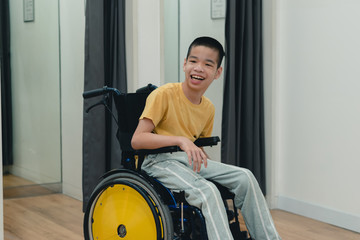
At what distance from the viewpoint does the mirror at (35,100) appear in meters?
3.52

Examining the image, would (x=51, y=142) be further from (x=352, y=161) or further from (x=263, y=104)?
(x=352, y=161)

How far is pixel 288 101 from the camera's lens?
311 cm

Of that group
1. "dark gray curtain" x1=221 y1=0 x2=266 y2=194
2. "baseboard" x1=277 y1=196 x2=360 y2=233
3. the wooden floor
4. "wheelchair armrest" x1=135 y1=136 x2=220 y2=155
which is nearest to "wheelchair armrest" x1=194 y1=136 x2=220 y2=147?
"wheelchair armrest" x1=135 y1=136 x2=220 y2=155

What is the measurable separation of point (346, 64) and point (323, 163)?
1.88 ft

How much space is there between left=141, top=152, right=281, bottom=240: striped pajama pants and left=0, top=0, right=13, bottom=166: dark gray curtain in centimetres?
198

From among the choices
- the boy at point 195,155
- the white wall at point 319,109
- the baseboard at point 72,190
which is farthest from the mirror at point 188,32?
the boy at point 195,155

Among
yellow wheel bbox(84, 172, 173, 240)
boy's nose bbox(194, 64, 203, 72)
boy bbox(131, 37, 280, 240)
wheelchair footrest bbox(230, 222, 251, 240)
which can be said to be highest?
boy's nose bbox(194, 64, 203, 72)

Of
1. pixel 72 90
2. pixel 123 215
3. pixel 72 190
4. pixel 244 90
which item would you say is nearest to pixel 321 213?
pixel 244 90

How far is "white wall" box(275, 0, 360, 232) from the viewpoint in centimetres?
272

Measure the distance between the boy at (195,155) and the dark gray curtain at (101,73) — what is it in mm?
933

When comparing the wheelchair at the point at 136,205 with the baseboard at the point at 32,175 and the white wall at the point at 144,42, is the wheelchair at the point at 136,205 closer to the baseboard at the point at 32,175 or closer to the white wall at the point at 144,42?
the white wall at the point at 144,42

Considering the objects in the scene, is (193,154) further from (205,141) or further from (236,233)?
(236,233)

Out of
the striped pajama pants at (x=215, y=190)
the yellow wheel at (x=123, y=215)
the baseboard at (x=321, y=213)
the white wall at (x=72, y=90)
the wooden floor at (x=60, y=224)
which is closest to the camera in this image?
the striped pajama pants at (x=215, y=190)

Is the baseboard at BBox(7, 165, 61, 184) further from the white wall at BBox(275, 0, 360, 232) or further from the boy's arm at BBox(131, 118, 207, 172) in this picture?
the boy's arm at BBox(131, 118, 207, 172)
